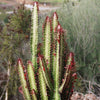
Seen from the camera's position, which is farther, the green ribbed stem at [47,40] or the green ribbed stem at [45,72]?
the green ribbed stem at [47,40]

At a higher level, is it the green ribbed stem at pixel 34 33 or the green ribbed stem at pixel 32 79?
the green ribbed stem at pixel 34 33

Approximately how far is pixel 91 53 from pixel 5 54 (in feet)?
6.40

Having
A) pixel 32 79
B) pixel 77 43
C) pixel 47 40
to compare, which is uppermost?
pixel 47 40

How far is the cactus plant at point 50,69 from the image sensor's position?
120 centimetres

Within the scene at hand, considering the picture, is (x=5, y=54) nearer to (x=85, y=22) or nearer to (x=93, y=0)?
(x=85, y=22)

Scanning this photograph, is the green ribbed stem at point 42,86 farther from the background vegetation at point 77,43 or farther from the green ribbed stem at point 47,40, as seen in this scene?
the background vegetation at point 77,43

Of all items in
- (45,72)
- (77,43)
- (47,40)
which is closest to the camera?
(45,72)

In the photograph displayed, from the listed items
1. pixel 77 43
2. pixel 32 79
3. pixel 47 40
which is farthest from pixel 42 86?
pixel 77 43

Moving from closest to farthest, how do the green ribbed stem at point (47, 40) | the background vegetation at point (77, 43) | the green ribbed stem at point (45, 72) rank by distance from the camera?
the green ribbed stem at point (45, 72) → the green ribbed stem at point (47, 40) → the background vegetation at point (77, 43)

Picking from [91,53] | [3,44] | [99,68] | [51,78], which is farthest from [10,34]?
[51,78]

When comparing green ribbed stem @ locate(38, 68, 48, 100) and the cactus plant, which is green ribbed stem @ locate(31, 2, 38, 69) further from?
green ribbed stem @ locate(38, 68, 48, 100)

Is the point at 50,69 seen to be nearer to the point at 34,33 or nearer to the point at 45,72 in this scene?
the point at 45,72

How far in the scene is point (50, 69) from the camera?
4.38 feet

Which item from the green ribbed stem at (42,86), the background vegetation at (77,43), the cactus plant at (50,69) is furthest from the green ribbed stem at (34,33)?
the background vegetation at (77,43)
